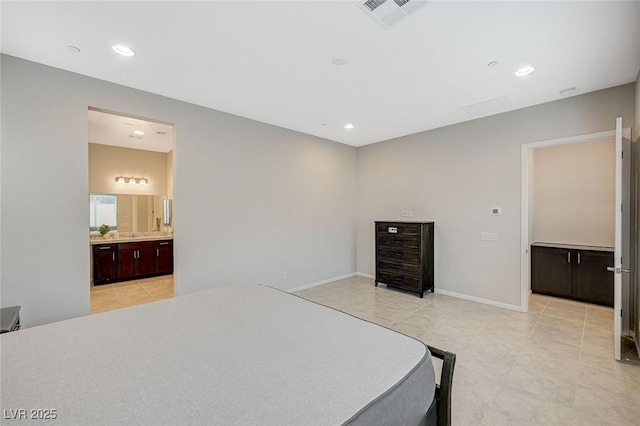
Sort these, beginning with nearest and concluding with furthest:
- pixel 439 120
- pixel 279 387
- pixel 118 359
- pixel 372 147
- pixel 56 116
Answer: pixel 279 387 → pixel 118 359 → pixel 56 116 → pixel 439 120 → pixel 372 147

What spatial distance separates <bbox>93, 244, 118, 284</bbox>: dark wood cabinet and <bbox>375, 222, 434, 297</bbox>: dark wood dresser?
5.10m

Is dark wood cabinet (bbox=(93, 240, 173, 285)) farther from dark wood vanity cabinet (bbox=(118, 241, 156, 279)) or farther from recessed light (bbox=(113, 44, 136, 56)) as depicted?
recessed light (bbox=(113, 44, 136, 56))

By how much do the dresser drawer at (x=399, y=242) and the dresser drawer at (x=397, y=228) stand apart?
0.07 metres

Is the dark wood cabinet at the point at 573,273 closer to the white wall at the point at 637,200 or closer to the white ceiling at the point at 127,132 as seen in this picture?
the white wall at the point at 637,200

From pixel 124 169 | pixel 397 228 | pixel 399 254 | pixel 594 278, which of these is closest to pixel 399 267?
pixel 399 254

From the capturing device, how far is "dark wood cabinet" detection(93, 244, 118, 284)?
5.14 m

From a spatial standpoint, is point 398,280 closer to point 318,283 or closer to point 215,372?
point 318,283

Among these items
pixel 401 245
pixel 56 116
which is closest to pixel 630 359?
pixel 401 245

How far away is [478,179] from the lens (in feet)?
14.0

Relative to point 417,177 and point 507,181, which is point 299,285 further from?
point 507,181

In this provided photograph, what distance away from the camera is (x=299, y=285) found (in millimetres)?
4926

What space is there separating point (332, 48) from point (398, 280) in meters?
3.76

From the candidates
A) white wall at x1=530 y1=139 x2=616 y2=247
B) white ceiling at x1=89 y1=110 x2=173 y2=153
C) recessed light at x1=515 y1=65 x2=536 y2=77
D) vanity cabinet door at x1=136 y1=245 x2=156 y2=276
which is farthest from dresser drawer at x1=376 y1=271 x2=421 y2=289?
vanity cabinet door at x1=136 y1=245 x2=156 y2=276

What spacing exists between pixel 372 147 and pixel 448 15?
375cm
